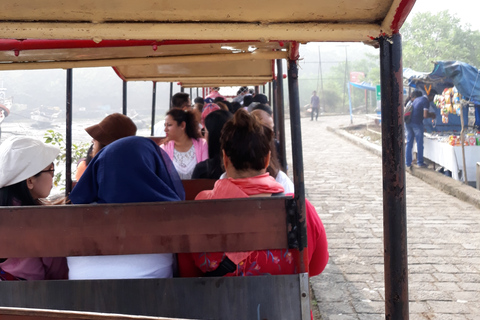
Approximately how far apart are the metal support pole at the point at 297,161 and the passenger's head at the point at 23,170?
52.1 inches

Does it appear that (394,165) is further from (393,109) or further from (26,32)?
(26,32)

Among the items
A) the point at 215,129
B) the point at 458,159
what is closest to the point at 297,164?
the point at 215,129

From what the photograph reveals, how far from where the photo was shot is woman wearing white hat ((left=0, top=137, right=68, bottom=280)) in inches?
106

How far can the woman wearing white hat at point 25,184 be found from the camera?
269cm

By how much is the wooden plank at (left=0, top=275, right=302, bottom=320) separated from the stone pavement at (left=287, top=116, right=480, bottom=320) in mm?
1850

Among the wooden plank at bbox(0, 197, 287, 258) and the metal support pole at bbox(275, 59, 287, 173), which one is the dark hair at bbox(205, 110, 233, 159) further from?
the wooden plank at bbox(0, 197, 287, 258)

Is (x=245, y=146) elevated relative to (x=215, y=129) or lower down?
lower down

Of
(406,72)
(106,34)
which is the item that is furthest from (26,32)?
(406,72)

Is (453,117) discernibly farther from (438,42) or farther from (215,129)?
(438,42)

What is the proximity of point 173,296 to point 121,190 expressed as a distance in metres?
0.57

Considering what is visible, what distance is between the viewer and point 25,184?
2824 millimetres

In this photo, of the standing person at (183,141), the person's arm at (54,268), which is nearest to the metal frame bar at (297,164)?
the person's arm at (54,268)

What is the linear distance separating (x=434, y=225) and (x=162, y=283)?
5435 millimetres

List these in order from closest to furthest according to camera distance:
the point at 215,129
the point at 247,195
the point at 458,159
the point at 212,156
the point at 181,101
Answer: the point at 247,195, the point at 212,156, the point at 215,129, the point at 181,101, the point at 458,159
